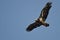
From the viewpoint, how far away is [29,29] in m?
35.5

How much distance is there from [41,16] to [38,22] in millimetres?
699

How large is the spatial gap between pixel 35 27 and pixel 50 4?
4033 mm

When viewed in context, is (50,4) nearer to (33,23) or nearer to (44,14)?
(44,14)

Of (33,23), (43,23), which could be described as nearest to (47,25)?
(43,23)

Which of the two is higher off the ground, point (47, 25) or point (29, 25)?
point (29, 25)

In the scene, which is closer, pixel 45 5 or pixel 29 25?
pixel 45 5

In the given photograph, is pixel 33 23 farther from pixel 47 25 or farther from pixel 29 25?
pixel 47 25

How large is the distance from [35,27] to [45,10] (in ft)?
9.63

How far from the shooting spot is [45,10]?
33.5 metres

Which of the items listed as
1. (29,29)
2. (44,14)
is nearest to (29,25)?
(29,29)

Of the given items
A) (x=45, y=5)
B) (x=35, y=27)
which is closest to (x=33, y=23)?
(x=35, y=27)

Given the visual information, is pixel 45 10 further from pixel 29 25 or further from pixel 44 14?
pixel 29 25

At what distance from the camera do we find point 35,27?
35750 millimetres

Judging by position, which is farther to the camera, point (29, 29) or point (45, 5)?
point (29, 29)
